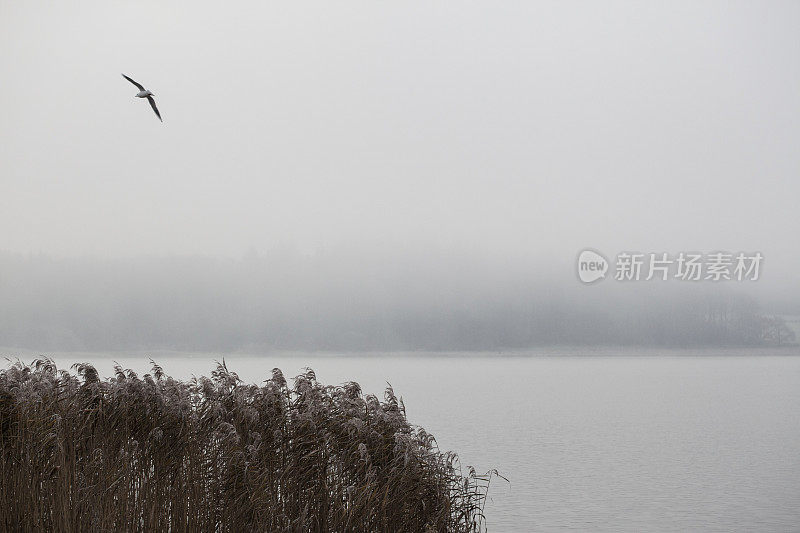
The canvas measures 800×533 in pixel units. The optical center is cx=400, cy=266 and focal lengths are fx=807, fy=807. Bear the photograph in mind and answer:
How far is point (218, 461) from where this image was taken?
8109 millimetres

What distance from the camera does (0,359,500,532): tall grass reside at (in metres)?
7.47

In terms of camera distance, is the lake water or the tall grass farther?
the lake water

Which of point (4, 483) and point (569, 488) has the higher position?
point (4, 483)

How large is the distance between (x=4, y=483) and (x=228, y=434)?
2.09m

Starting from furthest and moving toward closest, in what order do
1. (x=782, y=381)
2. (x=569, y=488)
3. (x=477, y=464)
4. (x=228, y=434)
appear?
(x=782, y=381) → (x=477, y=464) → (x=569, y=488) → (x=228, y=434)

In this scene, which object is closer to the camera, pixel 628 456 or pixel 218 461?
pixel 218 461

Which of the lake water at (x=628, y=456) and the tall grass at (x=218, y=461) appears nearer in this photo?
the tall grass at (x=218, y=461)

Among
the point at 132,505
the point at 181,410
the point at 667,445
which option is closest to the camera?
the point at 132,505

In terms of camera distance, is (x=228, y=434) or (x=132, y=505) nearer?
(x=132, y=505)

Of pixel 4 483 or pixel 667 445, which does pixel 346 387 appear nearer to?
pixel 4 483

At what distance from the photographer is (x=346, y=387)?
362 inches

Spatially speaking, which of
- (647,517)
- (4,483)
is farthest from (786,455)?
(4,483)

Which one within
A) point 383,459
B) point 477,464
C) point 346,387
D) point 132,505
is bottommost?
point 477,464

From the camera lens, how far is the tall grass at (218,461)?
24.5 feet
